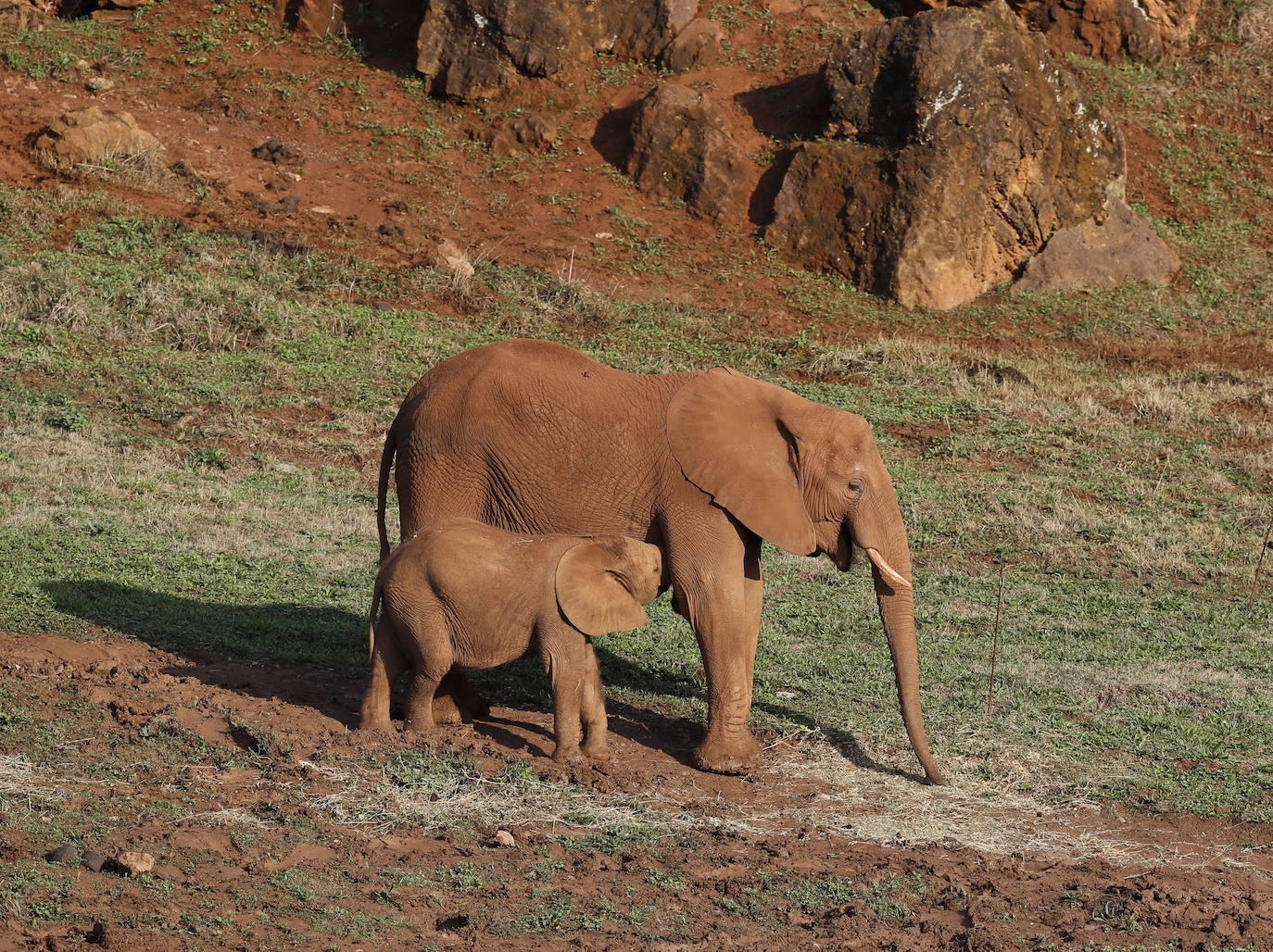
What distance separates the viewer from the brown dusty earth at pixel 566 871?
6.20m

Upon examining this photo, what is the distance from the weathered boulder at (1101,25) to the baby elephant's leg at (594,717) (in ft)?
75.0

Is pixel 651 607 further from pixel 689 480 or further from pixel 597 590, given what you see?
pixel 597 590

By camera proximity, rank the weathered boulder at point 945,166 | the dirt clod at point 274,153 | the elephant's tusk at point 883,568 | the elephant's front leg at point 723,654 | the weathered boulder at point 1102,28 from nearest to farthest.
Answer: the elephant's front leg at point 723,654 → the elephant's tusk at point 883,568 → the weathered boulder at point 945,166 → the dirt clod at point 274,153 → the weathered boulder at point 1102,28

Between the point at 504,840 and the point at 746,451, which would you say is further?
the point at 746,451

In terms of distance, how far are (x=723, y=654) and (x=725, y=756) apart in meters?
0.55

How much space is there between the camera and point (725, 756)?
845cm

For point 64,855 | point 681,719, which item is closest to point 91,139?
point 681,719

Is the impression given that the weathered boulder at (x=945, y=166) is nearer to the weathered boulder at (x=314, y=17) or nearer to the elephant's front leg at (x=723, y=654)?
the weathered boulder at (x=314, y=17)

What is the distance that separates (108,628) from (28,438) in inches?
205

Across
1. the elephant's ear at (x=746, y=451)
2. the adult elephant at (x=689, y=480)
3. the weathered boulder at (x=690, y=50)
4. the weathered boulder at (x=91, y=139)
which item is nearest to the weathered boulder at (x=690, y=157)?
the weathered boulder at (x=690, y=50)

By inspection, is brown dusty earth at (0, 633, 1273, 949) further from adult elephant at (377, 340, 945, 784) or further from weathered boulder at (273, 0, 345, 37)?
weathered boulder at (273, 0, 345, 37)

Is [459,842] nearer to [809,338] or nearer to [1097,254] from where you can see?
[809,338]

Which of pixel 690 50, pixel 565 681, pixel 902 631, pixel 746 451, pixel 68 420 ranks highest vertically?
pixel 690 50

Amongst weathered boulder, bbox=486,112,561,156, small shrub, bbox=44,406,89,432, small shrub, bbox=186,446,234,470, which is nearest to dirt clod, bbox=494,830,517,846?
small shrub, bbox=186,446,234,470
